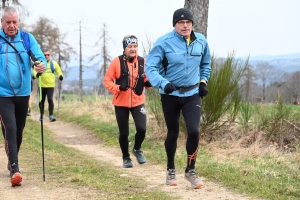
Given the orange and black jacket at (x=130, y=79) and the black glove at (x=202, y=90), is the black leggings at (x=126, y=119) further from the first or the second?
the black glove at (x=202, y=90)

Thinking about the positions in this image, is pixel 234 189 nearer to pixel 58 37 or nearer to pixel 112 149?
pixel 112 149

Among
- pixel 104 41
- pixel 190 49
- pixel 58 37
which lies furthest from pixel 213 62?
pixel 58 37

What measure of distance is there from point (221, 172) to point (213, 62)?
10.5ft

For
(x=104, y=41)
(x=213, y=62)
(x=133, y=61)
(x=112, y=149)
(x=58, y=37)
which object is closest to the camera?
(x=133, y=61)

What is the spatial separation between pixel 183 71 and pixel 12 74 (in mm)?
2100

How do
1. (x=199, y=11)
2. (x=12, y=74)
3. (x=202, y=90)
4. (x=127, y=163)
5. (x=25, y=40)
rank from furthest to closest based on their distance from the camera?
(x=199, y=11) < (x=127, y=163) < (x=25, y=40) < (x=12, y=74) < (x=202, y=90)

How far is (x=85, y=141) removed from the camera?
11008 millimetres

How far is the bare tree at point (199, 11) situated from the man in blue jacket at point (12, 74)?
4.28m

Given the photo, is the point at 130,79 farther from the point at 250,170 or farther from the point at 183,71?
the point at 250,170

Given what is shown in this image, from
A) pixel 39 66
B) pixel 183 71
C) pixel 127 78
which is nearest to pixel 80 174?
pixel 39 66

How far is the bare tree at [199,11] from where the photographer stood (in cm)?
903

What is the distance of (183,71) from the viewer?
5.30 meters

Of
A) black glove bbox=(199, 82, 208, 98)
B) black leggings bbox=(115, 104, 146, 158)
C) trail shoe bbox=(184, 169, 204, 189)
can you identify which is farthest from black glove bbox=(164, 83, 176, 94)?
black leggings bbox=(115, 104, 146, 158)

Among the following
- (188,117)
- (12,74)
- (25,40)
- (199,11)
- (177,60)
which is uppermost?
(199,11)
